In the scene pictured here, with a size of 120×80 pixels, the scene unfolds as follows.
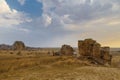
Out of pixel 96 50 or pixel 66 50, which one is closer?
pixel 96 50

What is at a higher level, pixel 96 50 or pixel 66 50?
pixel 66 50

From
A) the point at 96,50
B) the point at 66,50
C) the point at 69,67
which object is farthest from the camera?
the point at 66,50

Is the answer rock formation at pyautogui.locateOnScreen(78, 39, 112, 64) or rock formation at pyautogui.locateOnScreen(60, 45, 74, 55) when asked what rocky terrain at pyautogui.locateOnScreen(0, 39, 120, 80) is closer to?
rock formation at pyautogui.locateOnScreen(78, 39, 112, 64)

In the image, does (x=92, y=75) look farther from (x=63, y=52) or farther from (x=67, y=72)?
(x=63, y=52)

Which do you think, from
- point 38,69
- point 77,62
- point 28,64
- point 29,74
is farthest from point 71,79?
point 28,64

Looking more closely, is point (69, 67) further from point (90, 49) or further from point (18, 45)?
point (18, 45)

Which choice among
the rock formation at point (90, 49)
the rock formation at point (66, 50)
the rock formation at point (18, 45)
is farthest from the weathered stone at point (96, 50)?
the rock formation at point (18, 45)

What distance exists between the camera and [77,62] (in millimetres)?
41875

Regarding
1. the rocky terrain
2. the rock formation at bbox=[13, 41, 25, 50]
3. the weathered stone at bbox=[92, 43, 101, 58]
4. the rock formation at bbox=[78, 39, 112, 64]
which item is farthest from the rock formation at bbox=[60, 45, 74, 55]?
the rock formation at bbox=[13, 41, 25, 50]

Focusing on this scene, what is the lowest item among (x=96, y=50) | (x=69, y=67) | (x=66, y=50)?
(x=69, y=67)

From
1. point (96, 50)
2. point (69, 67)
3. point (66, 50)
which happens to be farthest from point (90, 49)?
point (66, 50)

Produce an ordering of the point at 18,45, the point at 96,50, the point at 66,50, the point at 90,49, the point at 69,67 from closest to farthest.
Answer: the point at 69,67 < the point at 90,49 < the point at 96,50 < the point at 66,50 < the point at 18,45

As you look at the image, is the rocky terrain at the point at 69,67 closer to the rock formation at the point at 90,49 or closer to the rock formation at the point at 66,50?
the rock formation at the point at 90,49

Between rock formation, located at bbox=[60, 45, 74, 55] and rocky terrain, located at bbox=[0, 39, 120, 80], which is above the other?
rock formation, located at bbox=[60, 45, 74, 55]
